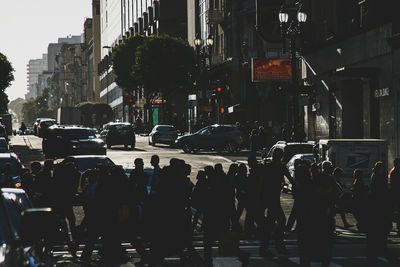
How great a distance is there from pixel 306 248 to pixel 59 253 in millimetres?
4795

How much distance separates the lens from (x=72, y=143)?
1385 inches

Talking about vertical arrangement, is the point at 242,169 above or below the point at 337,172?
above

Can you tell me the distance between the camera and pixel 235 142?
142 ft

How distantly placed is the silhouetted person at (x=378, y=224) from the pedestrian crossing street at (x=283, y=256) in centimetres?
67

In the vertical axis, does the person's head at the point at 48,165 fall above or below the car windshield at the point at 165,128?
below

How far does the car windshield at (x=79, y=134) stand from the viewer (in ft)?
117

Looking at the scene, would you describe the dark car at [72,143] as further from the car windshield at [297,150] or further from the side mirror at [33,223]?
the side mirror at [33,223]

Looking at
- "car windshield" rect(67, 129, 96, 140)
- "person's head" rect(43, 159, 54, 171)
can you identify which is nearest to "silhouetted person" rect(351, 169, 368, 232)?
"person's head" rect(43, 159, 54, 171)

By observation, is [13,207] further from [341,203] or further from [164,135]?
[164,135]

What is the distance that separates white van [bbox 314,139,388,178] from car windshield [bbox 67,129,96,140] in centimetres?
1951

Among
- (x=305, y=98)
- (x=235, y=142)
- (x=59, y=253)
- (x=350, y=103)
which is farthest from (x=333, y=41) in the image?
(x=59, y=253)

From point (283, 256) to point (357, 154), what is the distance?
6969 millimetres

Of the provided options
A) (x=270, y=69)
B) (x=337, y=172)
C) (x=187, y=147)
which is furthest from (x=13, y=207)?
(x=270, y=69)

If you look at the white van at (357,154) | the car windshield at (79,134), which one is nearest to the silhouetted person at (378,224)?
the white van at (357,154)
